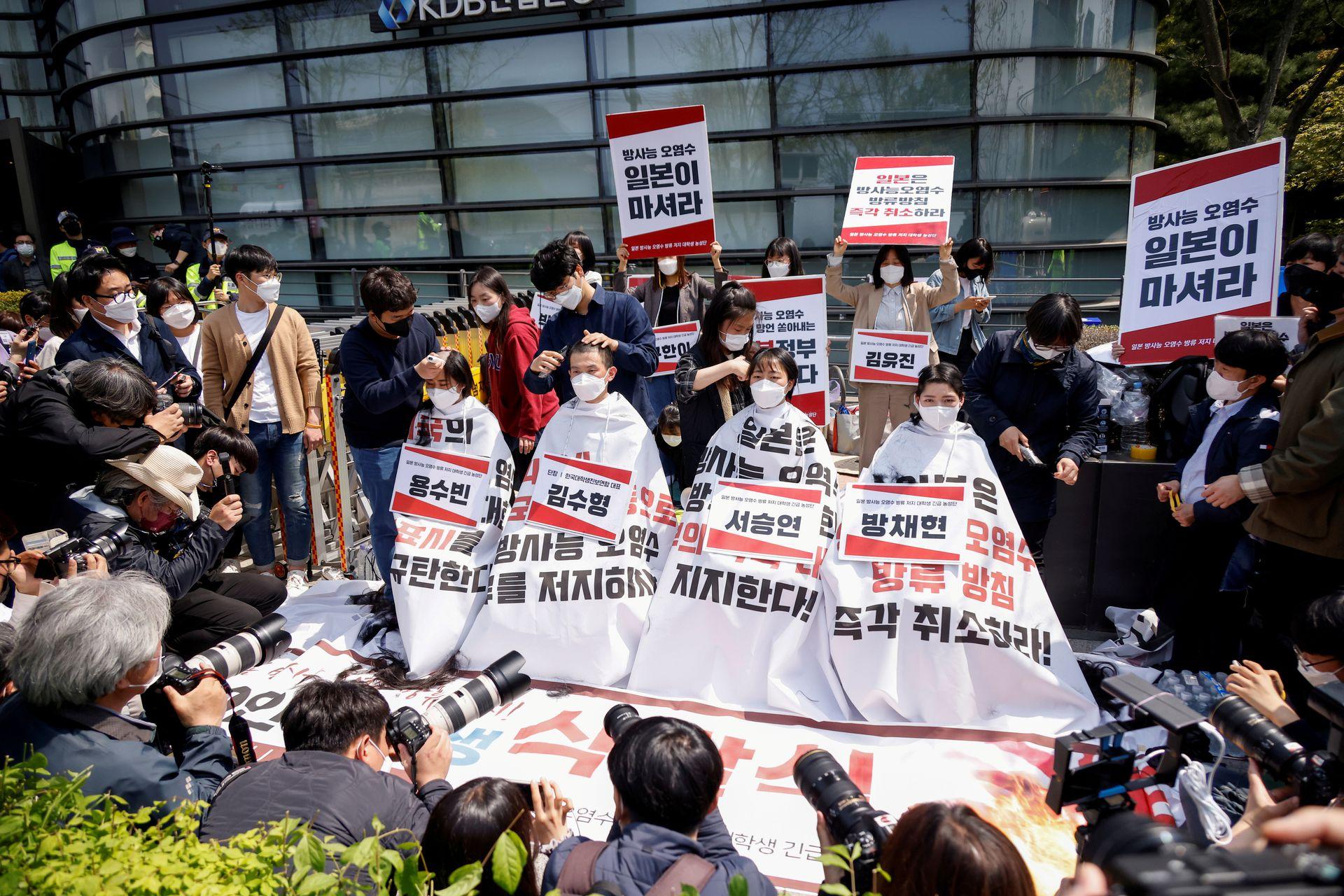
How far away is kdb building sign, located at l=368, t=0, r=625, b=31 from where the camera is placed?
11312 mm

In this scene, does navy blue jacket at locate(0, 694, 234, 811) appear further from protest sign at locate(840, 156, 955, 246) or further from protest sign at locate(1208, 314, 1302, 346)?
protest sign at locate(840, 156, 955, 246)

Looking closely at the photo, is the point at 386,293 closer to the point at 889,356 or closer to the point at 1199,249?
the point at 889,356

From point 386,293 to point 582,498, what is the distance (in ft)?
4.91

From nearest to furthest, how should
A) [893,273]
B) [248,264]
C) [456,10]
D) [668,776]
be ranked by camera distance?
[668,776] < [248,264] < [893,273] < [456,10]

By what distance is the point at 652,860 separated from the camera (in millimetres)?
1939

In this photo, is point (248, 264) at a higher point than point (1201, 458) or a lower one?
higher

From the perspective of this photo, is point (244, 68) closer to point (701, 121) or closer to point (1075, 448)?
point (701, 121)

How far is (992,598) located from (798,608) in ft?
2.71

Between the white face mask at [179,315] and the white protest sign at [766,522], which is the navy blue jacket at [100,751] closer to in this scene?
the white protest sign at [766,522]

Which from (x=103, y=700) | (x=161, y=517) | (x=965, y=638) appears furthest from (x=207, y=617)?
(x=965, y=638)

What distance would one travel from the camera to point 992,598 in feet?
12.0

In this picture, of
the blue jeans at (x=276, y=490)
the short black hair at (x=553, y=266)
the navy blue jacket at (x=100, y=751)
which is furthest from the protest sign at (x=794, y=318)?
the navy blue jacket at (x=100, y=751)

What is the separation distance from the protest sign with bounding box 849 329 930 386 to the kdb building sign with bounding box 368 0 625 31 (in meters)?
7.47

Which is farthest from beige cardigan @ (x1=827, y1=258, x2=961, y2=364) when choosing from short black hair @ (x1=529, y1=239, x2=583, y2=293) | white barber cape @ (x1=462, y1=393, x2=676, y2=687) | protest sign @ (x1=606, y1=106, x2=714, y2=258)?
white barber cape @ (x1=462, y1=393, x2=676, y2=687)
